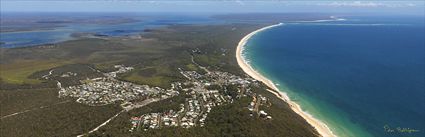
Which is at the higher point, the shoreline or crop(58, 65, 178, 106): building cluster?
the shoreline

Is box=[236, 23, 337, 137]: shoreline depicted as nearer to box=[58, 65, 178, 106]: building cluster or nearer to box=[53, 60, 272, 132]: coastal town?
box=[53, 60, 272, 132]: coastal town

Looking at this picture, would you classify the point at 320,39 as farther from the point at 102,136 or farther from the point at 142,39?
the point at 102,136

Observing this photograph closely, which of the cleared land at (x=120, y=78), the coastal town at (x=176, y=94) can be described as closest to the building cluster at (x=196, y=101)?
the coastal town at (x=176, y=94)

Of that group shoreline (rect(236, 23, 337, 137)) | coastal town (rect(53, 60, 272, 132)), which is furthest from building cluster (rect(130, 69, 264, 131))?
shoreline (rect(236, 23, 337, 137))

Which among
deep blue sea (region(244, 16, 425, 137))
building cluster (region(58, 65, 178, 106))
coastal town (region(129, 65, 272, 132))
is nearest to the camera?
coastal town (region(129, 65, 272, 132))

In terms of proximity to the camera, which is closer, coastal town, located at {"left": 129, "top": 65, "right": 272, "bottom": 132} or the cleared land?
the cleared land

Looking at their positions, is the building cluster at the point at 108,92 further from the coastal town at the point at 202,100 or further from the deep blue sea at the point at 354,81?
the deep blue sea at the point at 354,81
